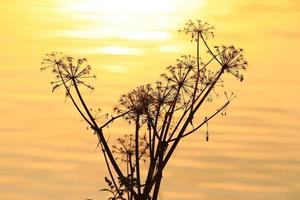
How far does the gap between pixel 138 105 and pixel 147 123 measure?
1.35 feet

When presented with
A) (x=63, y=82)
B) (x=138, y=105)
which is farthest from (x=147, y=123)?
(x=63, y=82)

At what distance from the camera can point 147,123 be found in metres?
19.1

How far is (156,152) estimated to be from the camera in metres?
18.9

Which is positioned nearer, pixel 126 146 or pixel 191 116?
pixel 191 116

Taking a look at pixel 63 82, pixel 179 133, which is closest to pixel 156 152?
pixel 179 133

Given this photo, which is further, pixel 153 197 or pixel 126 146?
pixel 126 146

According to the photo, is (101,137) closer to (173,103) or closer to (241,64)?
(173,103)

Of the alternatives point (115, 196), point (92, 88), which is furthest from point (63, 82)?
point (115, 196)

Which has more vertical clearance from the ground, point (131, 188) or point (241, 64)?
point (241, 64)

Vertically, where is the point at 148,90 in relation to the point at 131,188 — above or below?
above

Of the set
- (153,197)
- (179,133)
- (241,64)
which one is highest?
(241,64)

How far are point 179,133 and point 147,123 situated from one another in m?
0.71

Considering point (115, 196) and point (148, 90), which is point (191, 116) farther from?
point (115, 196)

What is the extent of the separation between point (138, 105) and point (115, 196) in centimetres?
176
